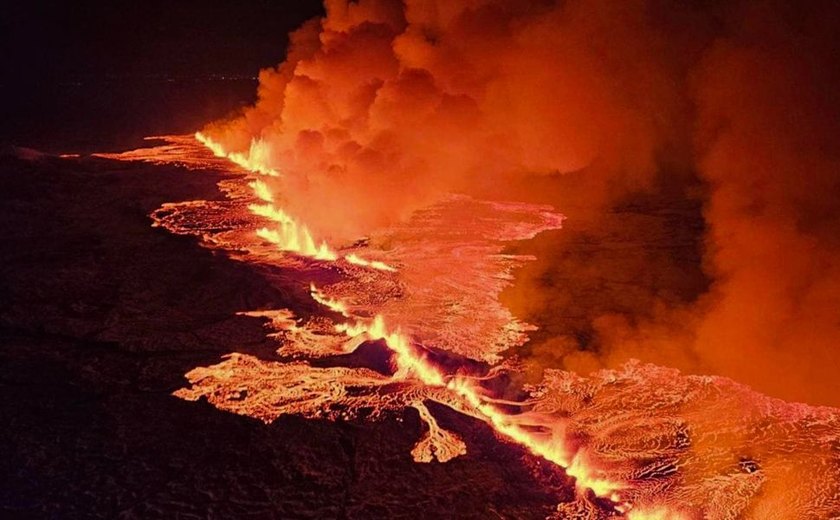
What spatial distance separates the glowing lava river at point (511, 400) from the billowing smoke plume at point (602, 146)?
417 mm

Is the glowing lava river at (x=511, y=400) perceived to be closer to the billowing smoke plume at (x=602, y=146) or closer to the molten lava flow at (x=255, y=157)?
the billowing smoke plume at (x=602, y=146)

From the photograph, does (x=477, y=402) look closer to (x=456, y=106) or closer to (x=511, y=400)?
(x=511, y=400)

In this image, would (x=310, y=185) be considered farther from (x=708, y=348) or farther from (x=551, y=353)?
(x=708, y=348)

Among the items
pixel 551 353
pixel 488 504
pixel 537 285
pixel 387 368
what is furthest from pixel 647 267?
pixel 488 504

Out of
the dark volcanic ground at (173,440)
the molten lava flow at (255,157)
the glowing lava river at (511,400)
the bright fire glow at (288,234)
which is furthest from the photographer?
the molten lava flow at (255,157)

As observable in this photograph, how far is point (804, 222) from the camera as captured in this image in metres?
Result: 5.26

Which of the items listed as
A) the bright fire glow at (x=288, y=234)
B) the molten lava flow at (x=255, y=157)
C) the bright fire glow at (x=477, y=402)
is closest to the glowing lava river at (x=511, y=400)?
the bright fire glow at (x=477, y=402)

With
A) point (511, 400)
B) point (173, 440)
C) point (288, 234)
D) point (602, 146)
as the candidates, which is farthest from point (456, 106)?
point (173, 440)

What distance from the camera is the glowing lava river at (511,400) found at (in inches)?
136

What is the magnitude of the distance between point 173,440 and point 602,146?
9684 millimetres

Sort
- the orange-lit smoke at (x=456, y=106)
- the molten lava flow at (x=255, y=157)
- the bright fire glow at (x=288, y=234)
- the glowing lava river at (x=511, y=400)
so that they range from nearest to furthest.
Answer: the glowing lava river at (x=511, y=400) → the bright fire glow at (x=288, y=234) → the orange-lit smoke at (x=456, y=106) → the molten lava flow at (x=255, y=157)

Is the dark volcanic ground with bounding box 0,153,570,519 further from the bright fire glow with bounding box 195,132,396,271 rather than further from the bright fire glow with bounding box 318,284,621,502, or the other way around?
the bright fire glow with bounding box 195,132,396,271

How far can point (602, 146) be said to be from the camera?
11664 mm

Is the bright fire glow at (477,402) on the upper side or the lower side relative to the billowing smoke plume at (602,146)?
lower
